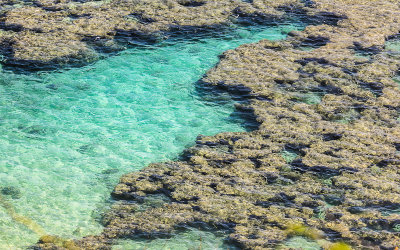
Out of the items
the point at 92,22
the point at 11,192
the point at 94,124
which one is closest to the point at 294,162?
the point at 94,124

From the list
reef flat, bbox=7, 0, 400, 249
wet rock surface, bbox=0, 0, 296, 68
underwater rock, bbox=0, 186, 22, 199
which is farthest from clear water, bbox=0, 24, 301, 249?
wet rock surface, bbox=0, 0, 296, 68

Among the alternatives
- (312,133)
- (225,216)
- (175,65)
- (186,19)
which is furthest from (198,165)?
(186,19)

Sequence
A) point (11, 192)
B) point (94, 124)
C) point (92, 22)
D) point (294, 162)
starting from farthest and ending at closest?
point (92, 22), point (94, 124), point (294, 162), point (11, 192)

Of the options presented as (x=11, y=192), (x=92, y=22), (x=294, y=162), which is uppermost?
(x=92, y=22)

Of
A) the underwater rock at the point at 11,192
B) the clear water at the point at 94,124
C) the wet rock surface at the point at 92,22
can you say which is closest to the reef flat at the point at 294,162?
the clear water at the point at 94,124

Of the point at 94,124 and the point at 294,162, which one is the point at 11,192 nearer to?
the point at 94,124

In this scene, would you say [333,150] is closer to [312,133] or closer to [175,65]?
[312,133]
